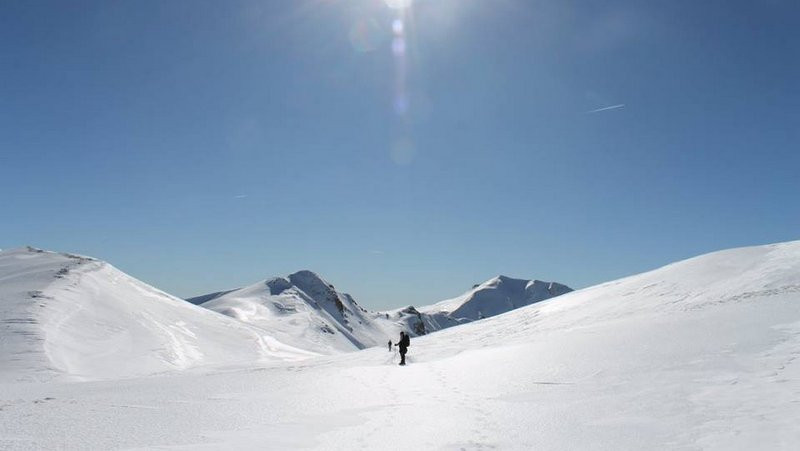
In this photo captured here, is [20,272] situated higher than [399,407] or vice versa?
[20,272]

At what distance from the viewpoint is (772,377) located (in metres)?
10.1

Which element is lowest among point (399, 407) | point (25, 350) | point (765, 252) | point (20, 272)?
point (399, 407)

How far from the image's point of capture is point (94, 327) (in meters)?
45.1

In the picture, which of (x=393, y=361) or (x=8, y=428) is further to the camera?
(x=393, y=361)

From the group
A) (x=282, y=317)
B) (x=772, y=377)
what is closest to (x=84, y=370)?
(x=772, y=377)

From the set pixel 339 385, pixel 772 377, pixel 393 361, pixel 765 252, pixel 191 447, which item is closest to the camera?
pixel 191 447

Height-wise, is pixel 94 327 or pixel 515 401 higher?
pixel 94 327

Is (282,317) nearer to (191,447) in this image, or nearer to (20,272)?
(20,272)

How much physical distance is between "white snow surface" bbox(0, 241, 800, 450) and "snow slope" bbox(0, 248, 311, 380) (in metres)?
26.2

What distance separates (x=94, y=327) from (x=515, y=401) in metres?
47.6

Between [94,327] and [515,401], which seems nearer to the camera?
[515,401]

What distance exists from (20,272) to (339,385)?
2423 inches

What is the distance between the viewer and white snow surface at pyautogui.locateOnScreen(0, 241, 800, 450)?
7.25m

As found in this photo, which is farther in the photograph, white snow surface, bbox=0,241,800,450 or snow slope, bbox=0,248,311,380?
snow slope, bbox=0,248,311,380
